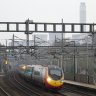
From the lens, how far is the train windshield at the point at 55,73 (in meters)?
35.7

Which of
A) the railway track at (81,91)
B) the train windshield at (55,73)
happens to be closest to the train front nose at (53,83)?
Answer: the train windshield at (55,73)

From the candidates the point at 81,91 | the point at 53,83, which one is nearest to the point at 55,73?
the point at 53,83

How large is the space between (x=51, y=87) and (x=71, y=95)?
2.24 meters

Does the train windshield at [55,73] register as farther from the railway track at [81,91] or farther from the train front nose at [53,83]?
the railway track at [81,91]

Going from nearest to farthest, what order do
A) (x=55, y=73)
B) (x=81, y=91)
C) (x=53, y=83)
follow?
1. (x=53, y=83)
2. (x=55, y=73)
3. (x=81, y=91)

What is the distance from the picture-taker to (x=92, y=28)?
1618 inches

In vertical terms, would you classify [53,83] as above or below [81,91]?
above

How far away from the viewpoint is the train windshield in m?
35.7

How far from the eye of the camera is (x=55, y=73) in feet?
118

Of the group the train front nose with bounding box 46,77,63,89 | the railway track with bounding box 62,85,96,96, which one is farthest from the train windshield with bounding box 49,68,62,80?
the railway track with bounding box 62,85,96,96

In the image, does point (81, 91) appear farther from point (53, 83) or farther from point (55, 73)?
point (53, 83)

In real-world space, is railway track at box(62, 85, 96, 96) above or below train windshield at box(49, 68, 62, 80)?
below

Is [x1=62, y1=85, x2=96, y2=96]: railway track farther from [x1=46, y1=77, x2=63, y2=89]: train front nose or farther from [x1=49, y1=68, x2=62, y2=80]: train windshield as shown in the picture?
[x1=49, y1=68, x2=62, y2=80]: train windshield

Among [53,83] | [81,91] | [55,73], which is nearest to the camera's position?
[53,83]
